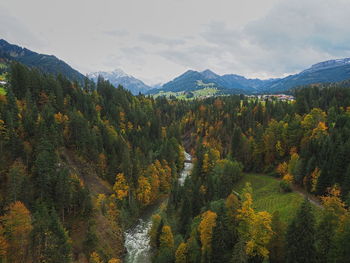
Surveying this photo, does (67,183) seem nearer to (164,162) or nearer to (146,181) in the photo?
(146,181)

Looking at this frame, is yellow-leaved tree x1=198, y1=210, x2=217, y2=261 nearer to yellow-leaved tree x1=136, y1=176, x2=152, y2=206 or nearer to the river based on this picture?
the river

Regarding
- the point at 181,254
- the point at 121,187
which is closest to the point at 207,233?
the point at 181,254

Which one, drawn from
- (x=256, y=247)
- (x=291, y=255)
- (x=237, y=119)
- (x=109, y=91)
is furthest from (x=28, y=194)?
(x=237, y=119)

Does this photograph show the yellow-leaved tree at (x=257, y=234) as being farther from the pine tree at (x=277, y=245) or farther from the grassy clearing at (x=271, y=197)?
the grassy clearing at (x=271, y=197)

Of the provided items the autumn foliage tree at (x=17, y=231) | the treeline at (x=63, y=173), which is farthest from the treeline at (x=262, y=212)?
the autumn foliage tree at (x=17, y=231)

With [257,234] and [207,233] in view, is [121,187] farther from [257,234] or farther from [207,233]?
[257,234]

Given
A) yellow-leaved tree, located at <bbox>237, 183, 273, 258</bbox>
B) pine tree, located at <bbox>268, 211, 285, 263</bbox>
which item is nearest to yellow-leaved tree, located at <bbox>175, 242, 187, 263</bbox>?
yellow-leaved tree, located at <bbox>237, 183, 273, 258</bbox>
